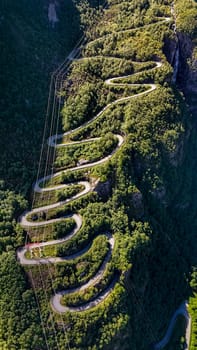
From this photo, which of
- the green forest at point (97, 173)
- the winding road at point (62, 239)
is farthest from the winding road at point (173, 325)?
the winding road at point (62, 239)

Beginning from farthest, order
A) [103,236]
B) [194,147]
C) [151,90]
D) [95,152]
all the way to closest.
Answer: [194,147] → [151,90] → [95,152] → [103,236]

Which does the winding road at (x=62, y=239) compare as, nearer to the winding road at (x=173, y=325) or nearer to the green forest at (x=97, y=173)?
the green forest at (x=97, y=173)

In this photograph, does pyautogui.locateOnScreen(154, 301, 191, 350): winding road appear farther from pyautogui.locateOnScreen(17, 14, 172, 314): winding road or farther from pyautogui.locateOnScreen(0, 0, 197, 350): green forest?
pyautogui.locateOnScreen(17, 14, 172, 314): winding road

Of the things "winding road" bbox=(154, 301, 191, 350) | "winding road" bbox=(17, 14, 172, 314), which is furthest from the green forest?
"winding road" bbox=(154, 301, 191, 350)

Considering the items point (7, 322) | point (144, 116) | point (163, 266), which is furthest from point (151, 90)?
point (7, 322)

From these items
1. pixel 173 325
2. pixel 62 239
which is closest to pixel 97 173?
pixel 62 239

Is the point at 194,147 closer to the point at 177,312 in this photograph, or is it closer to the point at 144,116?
the point at 144,116

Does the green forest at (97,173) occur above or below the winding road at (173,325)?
above

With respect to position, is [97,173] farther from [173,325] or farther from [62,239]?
[173,325]
